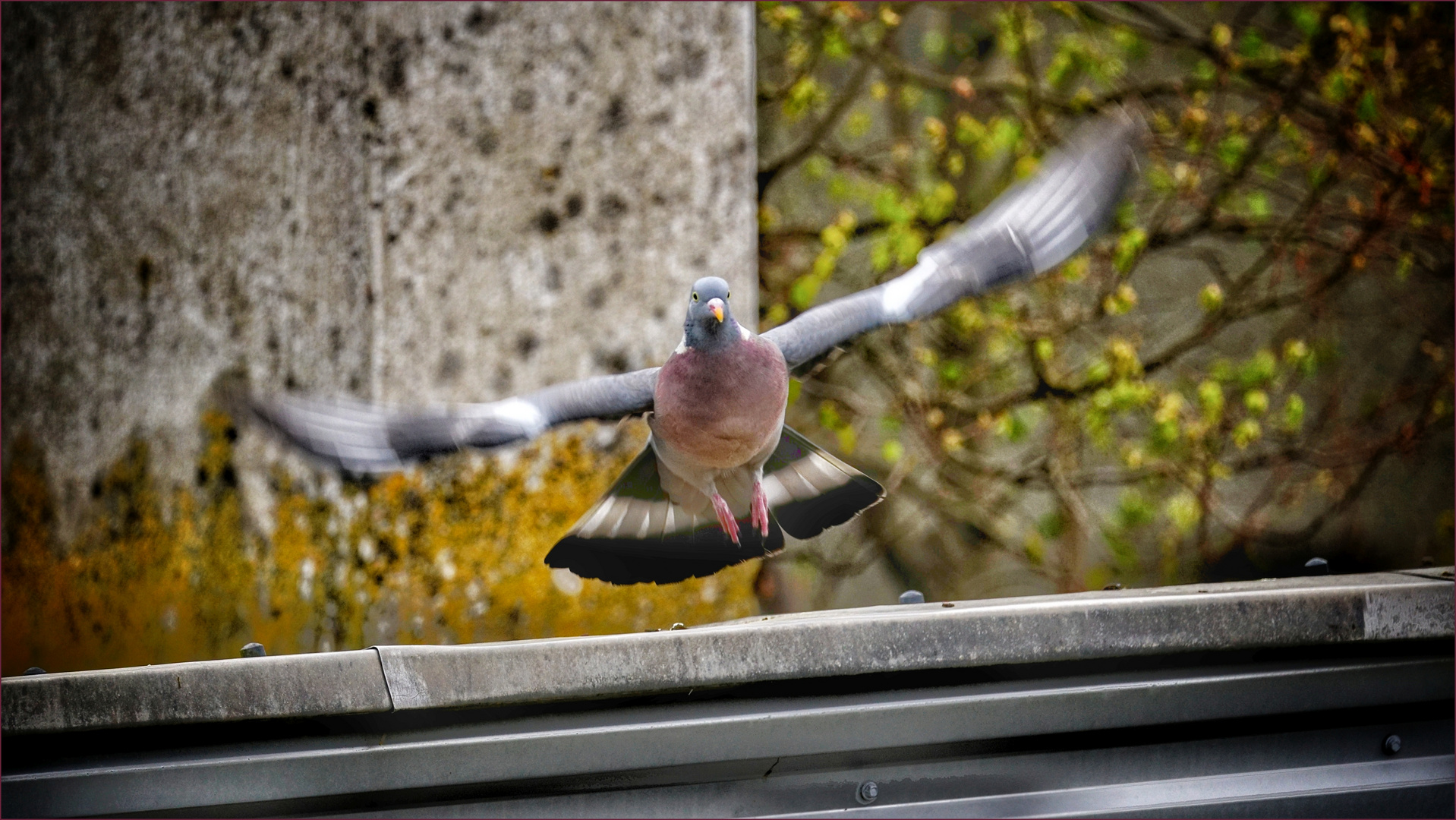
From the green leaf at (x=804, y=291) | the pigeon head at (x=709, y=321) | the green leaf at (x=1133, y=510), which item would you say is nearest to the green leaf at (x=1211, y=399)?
the green leaf at (x=1133, y=510)

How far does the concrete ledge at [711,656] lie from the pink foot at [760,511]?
0.59 m

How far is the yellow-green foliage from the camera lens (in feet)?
8.46

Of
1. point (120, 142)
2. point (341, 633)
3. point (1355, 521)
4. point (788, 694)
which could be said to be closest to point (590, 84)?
point (120, 142)

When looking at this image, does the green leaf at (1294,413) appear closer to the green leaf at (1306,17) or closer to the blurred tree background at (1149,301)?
the blurred tree background at (1149,301)

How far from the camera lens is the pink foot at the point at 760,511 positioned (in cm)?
209

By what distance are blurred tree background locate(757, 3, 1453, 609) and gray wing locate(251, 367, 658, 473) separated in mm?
2060

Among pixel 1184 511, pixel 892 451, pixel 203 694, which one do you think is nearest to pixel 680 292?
pixel 892 451

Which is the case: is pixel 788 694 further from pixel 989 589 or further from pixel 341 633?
pixel 989 589

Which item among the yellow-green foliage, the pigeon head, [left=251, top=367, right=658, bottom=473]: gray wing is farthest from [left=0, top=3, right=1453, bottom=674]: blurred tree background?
the pigeon head

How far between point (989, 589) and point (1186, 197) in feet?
5.07

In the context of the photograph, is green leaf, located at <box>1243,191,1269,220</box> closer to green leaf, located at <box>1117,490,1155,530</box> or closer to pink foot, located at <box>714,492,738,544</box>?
green leaf, located at <box>1117,490,1155,530</box>

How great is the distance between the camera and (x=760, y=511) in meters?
2.09

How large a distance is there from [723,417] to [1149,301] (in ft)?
9.07

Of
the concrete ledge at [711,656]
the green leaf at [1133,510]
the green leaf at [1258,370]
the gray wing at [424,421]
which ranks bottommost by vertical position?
the green leaf at [1133,510]
